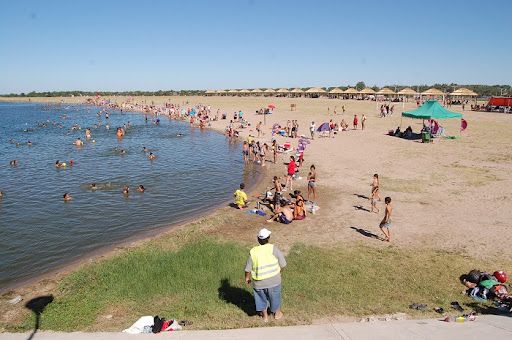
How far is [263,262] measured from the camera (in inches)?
279

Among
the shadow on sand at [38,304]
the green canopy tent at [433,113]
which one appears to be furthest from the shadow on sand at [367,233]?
the green canopy tent at [433,113]

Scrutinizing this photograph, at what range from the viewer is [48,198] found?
1908cm

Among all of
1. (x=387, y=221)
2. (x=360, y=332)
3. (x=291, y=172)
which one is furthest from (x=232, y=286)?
(x=291, y=172)

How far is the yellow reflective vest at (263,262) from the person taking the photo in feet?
23.3

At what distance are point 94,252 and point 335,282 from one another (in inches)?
312

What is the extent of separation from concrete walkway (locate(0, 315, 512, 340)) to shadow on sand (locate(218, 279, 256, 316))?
3.58ft

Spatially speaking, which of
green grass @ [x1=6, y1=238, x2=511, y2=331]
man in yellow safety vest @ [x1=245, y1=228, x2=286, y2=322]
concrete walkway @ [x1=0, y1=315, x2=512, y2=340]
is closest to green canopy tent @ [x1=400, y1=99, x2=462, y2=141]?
green grass @ [x1=6, y1=238, x2=511, y2=331]

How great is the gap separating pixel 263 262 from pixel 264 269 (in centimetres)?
13

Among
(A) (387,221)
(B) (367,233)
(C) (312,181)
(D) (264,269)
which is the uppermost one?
(D) (264,269)

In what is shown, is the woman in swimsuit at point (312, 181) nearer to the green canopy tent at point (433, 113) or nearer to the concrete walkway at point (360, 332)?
the concrete walkway at point (360, 332)

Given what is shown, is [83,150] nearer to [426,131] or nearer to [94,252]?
[94,252]

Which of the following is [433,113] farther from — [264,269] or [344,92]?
[344,92]

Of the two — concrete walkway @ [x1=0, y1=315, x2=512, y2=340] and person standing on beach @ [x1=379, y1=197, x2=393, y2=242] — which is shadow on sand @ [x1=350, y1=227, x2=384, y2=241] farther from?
concrete walkway @ [x1=0, y1=315, x2=512, y2=340]

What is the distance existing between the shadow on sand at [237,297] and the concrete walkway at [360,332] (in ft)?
3.58
